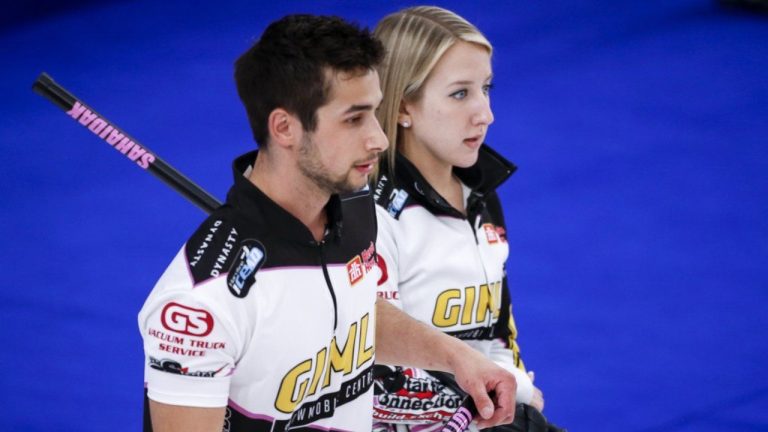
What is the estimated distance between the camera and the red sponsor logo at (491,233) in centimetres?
349

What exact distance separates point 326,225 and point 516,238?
4.22 metres

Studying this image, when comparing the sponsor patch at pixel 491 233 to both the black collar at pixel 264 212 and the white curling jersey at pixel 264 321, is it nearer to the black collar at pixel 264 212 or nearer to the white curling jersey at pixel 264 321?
the white curling jersey at pixel 264 321

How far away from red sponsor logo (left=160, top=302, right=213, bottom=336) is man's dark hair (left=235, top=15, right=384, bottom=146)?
423 mm

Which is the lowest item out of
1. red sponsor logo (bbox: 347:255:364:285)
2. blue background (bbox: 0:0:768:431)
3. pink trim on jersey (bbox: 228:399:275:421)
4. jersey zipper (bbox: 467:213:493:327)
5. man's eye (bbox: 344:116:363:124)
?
pink trim on jersey (bbox: 228:399:275:421)

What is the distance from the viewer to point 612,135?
7992mm

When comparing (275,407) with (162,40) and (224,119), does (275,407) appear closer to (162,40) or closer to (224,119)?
(224,119)

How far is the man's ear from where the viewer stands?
254 cm

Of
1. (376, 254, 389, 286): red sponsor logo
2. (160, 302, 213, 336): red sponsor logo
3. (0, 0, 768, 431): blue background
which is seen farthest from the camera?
(0, 0, 768, 431): blue background

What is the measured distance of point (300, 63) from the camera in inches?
99.0

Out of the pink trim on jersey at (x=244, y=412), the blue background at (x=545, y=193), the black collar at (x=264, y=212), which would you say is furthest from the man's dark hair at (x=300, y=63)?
the blue background at (x=545, y=193)

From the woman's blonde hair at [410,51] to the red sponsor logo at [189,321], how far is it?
109 centimetres

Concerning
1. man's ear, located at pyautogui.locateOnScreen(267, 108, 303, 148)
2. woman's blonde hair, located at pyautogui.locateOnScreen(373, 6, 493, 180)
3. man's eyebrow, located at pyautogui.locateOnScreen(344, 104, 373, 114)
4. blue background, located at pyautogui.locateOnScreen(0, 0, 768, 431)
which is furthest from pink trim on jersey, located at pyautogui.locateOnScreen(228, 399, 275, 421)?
blue background, located at pyautogui.locateOnScreen(0, 0, 768, 431)

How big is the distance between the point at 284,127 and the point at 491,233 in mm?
1105

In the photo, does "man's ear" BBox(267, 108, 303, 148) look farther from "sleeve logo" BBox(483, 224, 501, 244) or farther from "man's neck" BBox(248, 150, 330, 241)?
"sleeve logo" BBox(483, 224, 501, 244)
